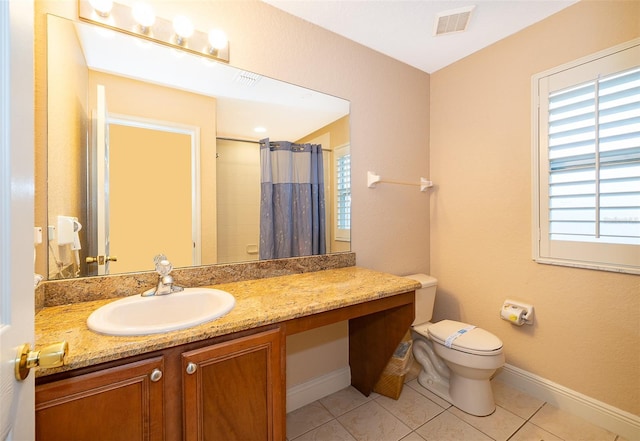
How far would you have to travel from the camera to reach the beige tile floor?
146cm

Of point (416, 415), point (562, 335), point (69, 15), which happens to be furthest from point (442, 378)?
point (69, 15)

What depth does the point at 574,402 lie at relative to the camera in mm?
1604

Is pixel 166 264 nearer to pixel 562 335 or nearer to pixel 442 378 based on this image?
pixel 442 378

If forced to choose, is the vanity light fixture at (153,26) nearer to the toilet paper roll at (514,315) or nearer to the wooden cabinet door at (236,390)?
the wooden cabinet door at (236,390)

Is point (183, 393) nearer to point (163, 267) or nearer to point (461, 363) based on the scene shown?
point (163, 267)

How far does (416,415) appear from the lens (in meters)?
1.62

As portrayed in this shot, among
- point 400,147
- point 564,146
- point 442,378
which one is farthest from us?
point 400,147

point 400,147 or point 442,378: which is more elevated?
point 400,147

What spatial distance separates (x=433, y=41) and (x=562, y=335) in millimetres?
2060

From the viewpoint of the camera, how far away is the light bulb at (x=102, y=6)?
117 centimetres

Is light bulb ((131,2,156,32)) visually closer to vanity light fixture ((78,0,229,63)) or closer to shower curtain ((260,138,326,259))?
vanity light fixture ((78,0,229,63))

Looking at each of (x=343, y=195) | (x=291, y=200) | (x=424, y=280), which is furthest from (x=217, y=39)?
(x=424, y=280)

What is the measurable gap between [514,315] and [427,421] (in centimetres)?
86

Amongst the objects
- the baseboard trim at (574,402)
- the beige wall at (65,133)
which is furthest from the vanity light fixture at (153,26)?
the baseboard trim at (574,402)
